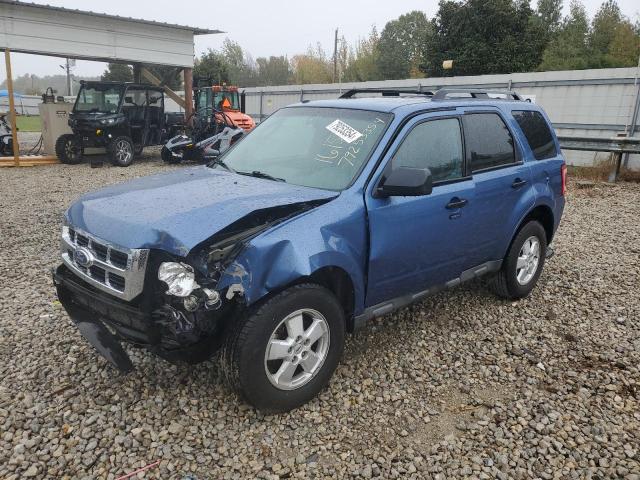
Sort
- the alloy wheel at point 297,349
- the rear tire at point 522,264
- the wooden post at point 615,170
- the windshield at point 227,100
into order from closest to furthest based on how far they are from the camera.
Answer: the alloy wheel at point 297,349 < the rear tire at point 522,264 < the wooden post at point 615,170 < the windshield at point 227,100

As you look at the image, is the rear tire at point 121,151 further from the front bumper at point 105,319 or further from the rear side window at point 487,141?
the rear side window at point 487,141

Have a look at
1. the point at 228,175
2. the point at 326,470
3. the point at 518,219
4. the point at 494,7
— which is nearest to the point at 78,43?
the point at 228,175

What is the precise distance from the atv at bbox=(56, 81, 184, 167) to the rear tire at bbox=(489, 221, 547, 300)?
474 inches

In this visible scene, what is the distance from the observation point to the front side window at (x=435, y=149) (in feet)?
11.4

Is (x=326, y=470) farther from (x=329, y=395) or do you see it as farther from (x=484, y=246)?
(x=484, y=246)

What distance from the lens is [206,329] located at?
2600mm

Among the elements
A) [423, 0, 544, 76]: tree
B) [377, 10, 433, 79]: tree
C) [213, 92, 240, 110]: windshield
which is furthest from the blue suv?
[377, 10, 433, 79]: tree

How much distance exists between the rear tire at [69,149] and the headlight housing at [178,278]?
13.1 metres

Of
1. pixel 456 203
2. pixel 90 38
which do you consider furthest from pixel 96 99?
pixel 456 203

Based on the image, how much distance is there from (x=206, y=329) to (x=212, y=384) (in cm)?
81

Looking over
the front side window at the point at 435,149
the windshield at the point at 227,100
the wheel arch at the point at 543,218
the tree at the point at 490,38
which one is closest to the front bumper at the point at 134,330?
the front side window at the point at 435,149

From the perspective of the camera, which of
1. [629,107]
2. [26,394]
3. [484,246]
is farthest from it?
[629,107]

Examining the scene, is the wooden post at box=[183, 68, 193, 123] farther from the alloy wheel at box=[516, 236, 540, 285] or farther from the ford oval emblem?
the ford oval emblem

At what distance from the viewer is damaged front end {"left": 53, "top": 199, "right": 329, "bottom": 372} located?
257cm
